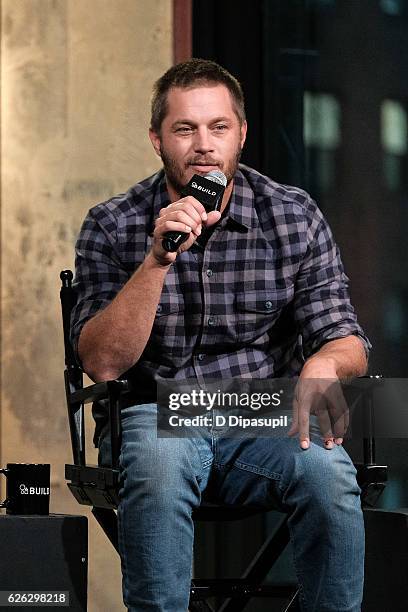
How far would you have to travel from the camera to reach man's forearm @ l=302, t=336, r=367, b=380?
217cm

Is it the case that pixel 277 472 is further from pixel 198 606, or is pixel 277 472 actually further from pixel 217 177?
pixel 217 177

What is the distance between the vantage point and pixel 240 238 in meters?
2.46

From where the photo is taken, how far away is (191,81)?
96.7 inches

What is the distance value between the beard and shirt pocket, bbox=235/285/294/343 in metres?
0.27

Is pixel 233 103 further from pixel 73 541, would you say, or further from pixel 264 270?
pixel 73 541

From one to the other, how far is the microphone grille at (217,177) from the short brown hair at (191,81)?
9.4 inches

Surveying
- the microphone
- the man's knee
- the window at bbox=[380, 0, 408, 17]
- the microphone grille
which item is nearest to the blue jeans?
the man's knee

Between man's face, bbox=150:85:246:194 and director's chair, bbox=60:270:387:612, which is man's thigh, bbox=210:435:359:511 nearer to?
director's chair, bbox=60:270:387:612

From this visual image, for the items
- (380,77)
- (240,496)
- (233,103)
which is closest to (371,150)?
(380,77)

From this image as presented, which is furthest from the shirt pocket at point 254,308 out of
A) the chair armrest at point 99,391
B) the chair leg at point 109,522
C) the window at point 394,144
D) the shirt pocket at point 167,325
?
the window at point 394,144

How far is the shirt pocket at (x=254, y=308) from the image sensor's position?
7.89ft

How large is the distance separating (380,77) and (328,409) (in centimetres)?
148

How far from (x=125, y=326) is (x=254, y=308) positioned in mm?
323

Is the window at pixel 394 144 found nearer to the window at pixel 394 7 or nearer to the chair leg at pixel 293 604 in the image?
the window at pixel 394 7
